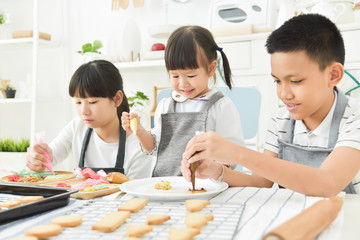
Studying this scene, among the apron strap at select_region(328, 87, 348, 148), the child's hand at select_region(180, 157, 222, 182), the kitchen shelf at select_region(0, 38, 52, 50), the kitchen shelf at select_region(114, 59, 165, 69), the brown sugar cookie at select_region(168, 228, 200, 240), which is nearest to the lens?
the brown sugar cookie at select_region(168, 228, 200, 240)

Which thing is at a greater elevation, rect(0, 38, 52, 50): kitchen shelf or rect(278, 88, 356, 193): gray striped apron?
rect(0, 38, 52, 50): kitchen shelf

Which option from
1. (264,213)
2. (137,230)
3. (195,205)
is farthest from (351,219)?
(137,230)

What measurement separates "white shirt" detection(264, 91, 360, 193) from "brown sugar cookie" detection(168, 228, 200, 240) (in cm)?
58

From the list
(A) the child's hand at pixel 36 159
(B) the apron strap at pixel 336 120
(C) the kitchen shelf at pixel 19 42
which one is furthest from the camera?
(C) the kitchen shelf at pixel 19 42

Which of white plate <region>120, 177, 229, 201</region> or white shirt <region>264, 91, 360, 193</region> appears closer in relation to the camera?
white plate <region>120, 177, 229, 201</region>

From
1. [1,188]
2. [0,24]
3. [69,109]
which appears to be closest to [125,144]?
[1,188]

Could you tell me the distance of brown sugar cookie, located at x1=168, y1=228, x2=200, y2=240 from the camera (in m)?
0.49

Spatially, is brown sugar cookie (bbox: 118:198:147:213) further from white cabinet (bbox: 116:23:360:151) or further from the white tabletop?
white cabinet (bbox: 116:23:360:151)

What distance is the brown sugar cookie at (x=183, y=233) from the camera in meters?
0.49

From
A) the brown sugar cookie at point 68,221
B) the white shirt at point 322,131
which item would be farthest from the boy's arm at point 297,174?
the brown sugar cookie at point 68,221

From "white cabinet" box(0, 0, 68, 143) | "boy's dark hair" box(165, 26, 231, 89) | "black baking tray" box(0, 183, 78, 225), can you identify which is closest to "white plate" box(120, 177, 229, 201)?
"black baking tray" box(0, 183, 78, 225)

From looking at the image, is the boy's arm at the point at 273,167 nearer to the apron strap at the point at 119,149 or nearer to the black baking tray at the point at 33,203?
the black baking tray at the point at 33,203

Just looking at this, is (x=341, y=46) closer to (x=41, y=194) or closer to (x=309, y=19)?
(x=309, y=19)

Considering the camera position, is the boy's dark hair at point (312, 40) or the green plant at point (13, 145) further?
the green plant at point (13, 145)
